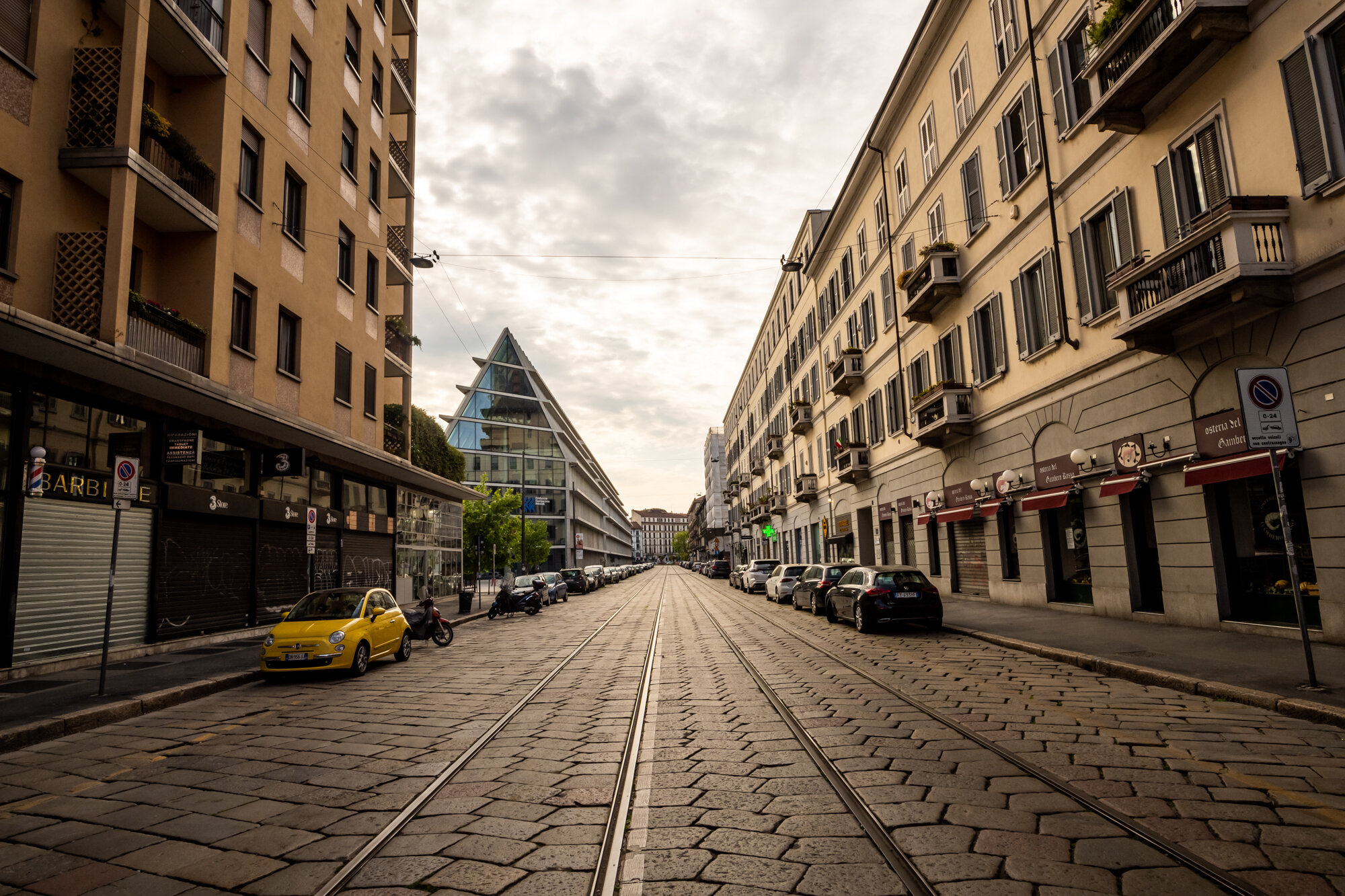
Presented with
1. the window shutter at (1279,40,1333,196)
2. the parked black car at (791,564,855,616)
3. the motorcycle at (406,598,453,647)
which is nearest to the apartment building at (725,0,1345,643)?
the window shutter at (1279,40,1333,196)

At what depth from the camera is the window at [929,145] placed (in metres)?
23.6

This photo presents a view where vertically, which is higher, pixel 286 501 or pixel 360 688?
pixel 286 501

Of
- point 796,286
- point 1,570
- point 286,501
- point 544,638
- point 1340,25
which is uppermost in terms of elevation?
point 796,286

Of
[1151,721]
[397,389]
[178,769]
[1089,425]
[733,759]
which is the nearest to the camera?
[733,759]

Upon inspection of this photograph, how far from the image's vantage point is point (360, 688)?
1052 cm

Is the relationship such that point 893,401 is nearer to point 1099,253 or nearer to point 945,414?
point 945,414

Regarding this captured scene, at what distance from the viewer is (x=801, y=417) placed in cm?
4419

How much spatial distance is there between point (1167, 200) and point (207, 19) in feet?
60.7

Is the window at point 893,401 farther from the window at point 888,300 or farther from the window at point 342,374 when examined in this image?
the window at point 342,374

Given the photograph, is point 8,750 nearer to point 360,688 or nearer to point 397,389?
point 360,688

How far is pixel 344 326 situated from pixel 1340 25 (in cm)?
2164

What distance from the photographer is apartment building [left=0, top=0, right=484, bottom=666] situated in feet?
38.1

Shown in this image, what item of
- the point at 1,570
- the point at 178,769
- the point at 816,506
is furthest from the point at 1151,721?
the point at 816,506

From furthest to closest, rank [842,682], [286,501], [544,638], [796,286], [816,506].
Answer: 1. [796,286]
2. [816,506]
3. [286,501]
4. [544,638]
5. [842,682]
